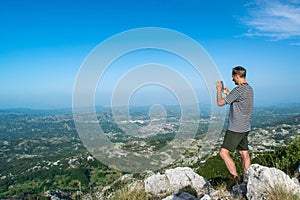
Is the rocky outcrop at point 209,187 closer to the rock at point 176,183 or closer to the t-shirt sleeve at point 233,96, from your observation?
the rock at point 176,183

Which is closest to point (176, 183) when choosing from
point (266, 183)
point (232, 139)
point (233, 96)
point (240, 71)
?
point (232, 139)

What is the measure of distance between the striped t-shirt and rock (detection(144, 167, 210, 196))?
2.06m

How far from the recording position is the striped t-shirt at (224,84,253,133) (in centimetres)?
699

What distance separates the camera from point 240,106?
704 centimetres

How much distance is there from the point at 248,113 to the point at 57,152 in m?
185

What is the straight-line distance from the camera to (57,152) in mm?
178500

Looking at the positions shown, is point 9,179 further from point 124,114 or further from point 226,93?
point 226,93

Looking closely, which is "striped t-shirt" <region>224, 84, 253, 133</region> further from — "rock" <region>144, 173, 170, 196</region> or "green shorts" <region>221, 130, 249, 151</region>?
"rock" <region>144, 173, 170, 196</region>

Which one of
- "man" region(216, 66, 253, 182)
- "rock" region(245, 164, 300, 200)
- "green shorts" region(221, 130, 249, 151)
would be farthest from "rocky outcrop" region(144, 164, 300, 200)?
"man" region(216, 66, 253, 182)

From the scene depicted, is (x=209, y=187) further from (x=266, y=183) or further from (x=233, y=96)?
(x=233, y=96)

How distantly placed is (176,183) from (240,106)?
314 centimetres

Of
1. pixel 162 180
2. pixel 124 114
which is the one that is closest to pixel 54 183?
pixel 124 114

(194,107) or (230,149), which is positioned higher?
(194,107)

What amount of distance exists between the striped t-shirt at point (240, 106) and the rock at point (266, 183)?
5.07 feet
